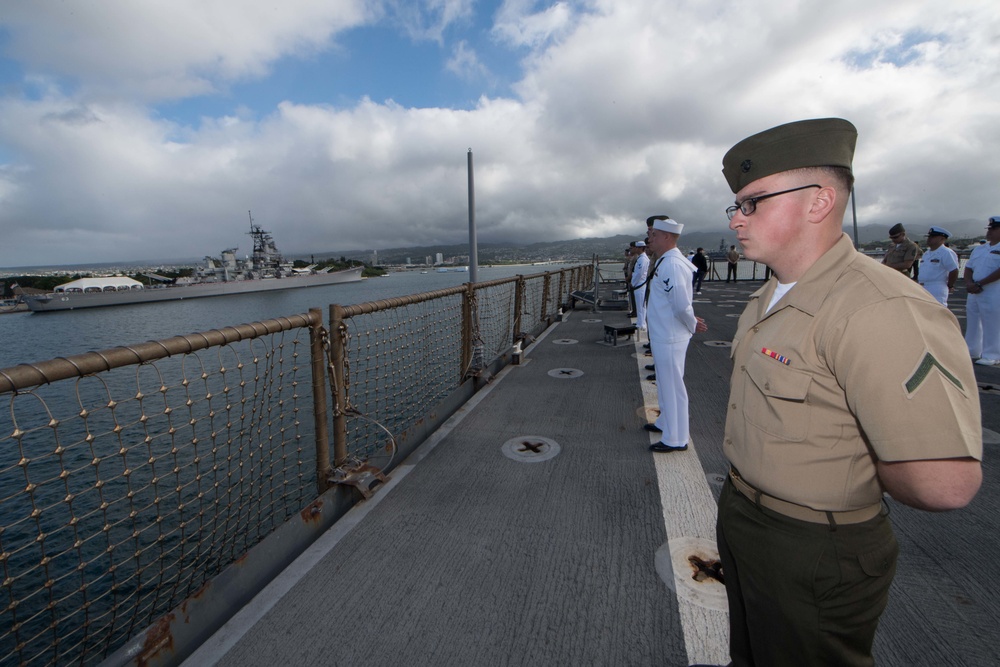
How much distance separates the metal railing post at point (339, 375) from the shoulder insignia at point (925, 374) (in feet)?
8.53

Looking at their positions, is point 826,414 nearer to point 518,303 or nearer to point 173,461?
point 518,303

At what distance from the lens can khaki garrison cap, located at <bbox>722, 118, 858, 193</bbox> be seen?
3.65ft

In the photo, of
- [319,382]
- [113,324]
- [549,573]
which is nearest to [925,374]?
[549,573]

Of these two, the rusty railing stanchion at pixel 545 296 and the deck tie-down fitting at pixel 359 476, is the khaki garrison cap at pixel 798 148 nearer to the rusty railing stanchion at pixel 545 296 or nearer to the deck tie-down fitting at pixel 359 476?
the deck tie-down fitting at pixel 359 476

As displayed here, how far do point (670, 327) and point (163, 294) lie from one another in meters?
77.4

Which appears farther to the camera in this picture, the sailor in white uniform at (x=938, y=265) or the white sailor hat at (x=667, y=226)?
the sailor in white uniform at (x=938, y=265)

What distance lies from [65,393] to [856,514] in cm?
2285

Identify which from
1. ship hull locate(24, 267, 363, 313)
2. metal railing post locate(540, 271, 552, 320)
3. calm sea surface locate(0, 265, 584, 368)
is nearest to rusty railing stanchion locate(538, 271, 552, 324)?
metal railing post locate(540, 271, 552, 320)

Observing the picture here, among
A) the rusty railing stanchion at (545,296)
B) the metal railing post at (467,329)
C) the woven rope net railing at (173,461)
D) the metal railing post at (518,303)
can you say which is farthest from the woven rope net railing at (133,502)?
the rusty railing stanchion at (545,296)

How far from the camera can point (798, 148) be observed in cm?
113

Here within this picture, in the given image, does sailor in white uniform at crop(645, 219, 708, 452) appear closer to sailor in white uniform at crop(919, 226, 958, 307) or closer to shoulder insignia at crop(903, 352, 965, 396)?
shoulder insignia at crop(903, 352, 965, 396)

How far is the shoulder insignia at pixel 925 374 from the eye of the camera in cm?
86

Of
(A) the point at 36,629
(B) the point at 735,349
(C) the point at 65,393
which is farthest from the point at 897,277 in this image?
(C) the point at 65,393

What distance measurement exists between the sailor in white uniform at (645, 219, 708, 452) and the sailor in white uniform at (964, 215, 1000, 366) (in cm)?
541
